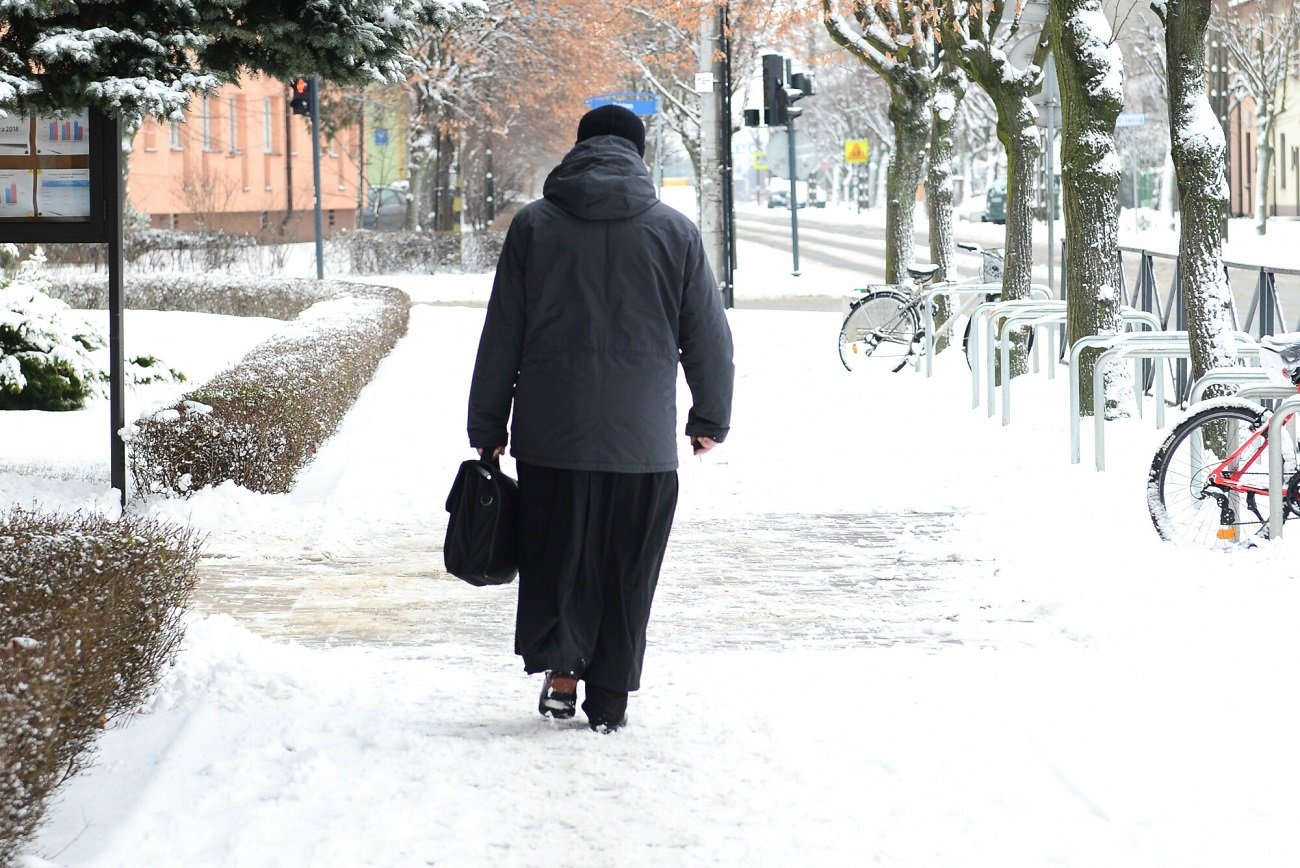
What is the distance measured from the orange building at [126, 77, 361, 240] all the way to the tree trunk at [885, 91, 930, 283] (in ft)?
57.6

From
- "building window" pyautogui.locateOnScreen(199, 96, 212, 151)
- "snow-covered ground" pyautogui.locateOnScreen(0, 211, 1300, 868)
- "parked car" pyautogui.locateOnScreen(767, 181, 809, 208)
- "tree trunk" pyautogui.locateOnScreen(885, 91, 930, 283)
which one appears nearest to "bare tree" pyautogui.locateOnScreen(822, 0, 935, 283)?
"tree trunk" pyautogui.locateOnScreen(885, 91, 930, 283)

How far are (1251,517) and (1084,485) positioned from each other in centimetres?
170

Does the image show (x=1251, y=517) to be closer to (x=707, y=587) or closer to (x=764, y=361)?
(x=707, y=587)

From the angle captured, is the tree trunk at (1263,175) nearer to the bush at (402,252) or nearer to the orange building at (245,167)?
the bush at (402,252)

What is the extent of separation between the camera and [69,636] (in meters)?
3.96

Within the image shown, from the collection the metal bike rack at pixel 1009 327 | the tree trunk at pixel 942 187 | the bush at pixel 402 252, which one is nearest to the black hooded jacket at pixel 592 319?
the metal bike rack at pixel 1009 327

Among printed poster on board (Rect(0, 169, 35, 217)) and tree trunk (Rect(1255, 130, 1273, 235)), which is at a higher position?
tree trunk (Rect(1255, 130, 1273, 235))

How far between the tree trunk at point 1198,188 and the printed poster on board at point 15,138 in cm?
574

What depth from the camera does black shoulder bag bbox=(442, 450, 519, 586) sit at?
5043 millimetres

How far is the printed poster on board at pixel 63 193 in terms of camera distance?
892 centimetres

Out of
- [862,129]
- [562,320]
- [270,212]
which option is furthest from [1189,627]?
[862,129]

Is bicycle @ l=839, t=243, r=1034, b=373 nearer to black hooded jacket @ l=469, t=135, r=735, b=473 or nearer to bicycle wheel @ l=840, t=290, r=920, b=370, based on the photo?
bicycle wheel @ l=840, t=290, r=920, b=370

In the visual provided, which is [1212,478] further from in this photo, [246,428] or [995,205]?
[995,205]

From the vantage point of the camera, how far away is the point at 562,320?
5.00 metres
